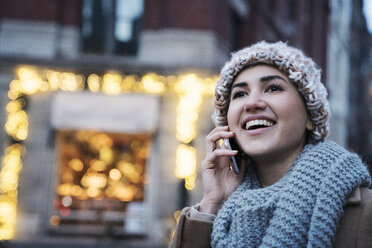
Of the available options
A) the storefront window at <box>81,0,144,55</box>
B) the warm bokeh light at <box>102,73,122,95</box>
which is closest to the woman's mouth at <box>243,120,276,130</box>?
the warm bokeh light at <box>102,73,122,95</box>

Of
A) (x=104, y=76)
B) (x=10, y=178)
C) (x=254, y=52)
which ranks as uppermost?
(x=104, y=76)

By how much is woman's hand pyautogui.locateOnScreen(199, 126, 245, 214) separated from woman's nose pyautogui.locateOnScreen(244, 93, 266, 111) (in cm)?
19

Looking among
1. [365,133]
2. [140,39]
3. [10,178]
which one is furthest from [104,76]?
[365,133]

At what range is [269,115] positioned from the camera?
2.10 m

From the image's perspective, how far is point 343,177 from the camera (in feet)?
6.24

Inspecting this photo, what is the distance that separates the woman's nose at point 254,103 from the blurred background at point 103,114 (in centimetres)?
976

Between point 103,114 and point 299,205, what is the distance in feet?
34.7

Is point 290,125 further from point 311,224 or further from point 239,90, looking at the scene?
point 311,224

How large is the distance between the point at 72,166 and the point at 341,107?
20473mm

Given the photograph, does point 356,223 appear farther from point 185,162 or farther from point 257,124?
point 185,162

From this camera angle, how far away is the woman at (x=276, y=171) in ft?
6.06

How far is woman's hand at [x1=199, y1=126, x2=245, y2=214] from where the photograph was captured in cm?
231

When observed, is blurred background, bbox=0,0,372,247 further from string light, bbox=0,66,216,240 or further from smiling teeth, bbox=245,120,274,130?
smiling teeth, bbox=245,120,274,130

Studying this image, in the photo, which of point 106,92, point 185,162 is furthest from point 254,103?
point 106,92
